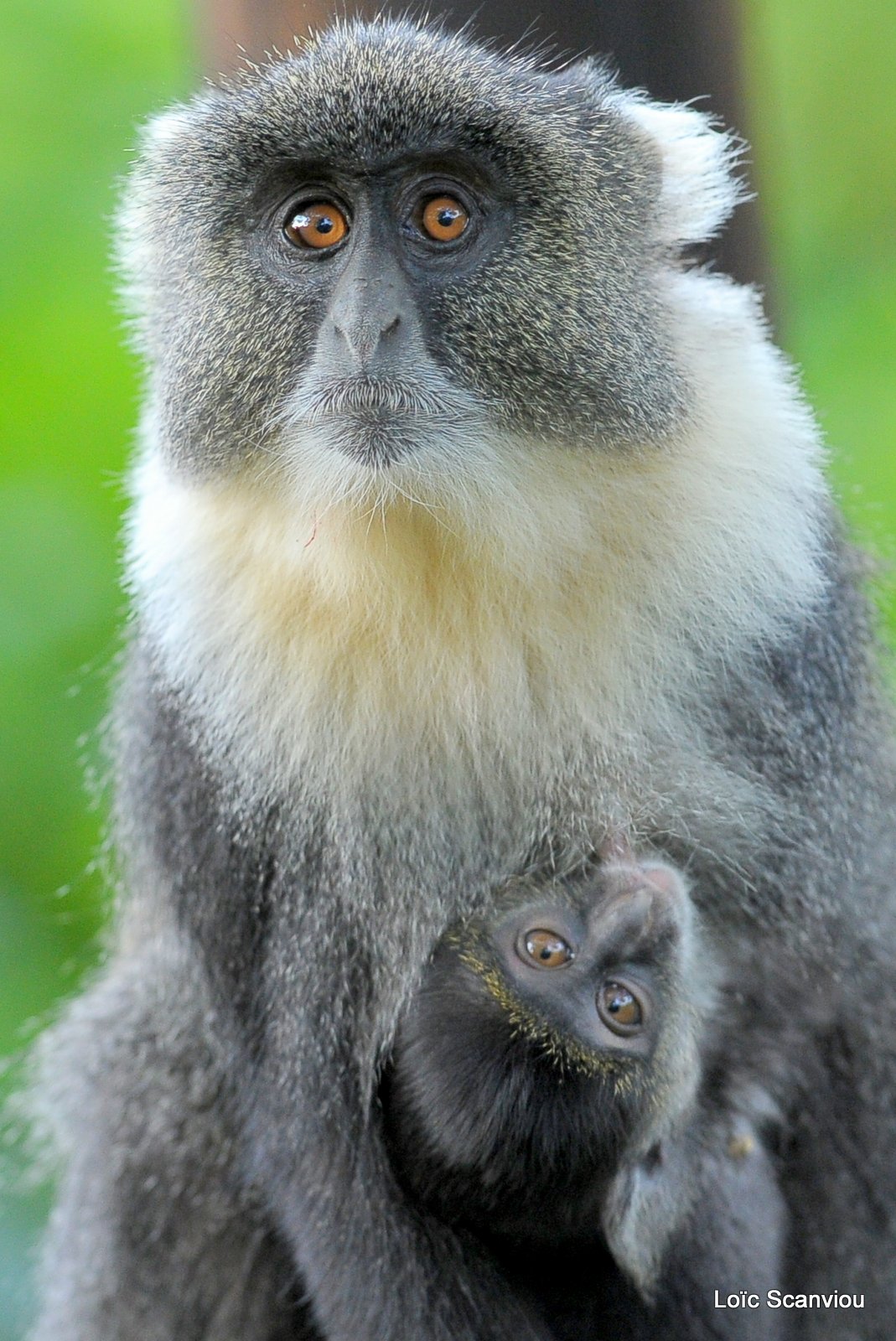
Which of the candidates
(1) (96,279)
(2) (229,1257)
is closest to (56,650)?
(1) (96,279)

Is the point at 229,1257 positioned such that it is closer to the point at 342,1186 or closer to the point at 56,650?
the point at 342,1186

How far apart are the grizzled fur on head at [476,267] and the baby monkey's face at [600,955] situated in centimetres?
97

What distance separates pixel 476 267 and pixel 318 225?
1.09 feet

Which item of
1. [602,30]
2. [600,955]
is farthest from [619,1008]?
[602,30]

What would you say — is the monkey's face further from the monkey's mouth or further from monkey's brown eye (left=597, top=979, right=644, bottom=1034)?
monkey's brown eye (left=597, top=979, right=644, bottom=1034)

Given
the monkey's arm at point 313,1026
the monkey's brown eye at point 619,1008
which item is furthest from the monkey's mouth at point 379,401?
the monkey's brown eye at point 619,1008

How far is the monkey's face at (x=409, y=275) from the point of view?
10.3 ft

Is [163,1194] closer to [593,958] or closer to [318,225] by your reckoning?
[593,958]

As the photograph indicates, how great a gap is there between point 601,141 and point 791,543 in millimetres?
954

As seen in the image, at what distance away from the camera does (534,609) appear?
341 cm

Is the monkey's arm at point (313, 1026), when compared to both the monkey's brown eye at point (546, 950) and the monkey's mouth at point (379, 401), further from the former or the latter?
the monkey's mouth at point (379, 401)

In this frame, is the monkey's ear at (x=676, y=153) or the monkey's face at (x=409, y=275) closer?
the monkey's face at (x=409, y=275)

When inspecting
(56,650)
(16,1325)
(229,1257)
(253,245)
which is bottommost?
(16,1325)

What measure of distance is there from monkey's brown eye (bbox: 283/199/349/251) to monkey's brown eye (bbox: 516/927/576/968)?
1.49 meters
